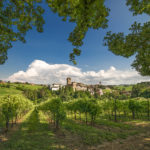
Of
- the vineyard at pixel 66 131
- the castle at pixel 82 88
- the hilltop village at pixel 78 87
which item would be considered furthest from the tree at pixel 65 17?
the hilltop village at pixel 78 87

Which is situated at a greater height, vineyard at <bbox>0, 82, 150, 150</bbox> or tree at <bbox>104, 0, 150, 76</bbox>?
tree at <bbox>104, 0, 150, 76</bbox>

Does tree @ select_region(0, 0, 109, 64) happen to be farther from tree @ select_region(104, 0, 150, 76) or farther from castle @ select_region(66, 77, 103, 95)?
castle @ select_region(66, 77, 103, 95)

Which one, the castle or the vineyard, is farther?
the castle

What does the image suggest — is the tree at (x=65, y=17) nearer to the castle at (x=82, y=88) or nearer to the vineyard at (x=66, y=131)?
the vineyard at (x=66, y=131)

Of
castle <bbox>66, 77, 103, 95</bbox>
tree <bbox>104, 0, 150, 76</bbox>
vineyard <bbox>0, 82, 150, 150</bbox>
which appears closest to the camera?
tree <bbox>104, 0, 150, 76</bbox>

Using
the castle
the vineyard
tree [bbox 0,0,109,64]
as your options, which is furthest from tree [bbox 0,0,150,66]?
the castle

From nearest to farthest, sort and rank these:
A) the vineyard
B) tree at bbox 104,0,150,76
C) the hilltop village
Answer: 1. tree at bbox 104,0,150,76
2. the vineyard
3. the hilltop village

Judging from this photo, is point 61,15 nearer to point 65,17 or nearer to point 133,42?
point 65,17

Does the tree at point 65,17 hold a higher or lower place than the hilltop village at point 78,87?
higher

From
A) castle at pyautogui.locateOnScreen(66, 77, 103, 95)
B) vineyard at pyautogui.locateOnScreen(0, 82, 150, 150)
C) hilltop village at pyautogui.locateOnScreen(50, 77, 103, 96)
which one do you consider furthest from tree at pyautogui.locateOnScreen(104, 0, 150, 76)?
hilltop village at pyautogui.locateOnScreen(50, 77, 103, 96)

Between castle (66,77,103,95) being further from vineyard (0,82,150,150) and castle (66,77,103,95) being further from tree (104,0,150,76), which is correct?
tree (104,0,150,76)

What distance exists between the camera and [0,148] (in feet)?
23.5

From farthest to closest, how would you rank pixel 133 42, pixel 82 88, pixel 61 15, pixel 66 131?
pixel 82 88 < pixel 66 131 < pixel 133 42 < pixel 61 15

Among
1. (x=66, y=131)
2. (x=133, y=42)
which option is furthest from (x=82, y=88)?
(x=133, y=42)
